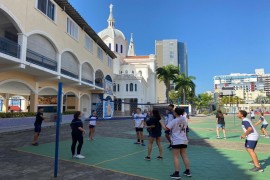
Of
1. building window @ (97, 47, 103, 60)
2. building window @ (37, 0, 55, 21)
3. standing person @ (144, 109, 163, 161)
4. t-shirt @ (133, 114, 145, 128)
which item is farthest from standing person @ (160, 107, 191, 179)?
building window @ (97, 47, 103, 60)

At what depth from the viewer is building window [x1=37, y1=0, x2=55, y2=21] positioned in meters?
20.9

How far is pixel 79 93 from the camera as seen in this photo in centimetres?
3409

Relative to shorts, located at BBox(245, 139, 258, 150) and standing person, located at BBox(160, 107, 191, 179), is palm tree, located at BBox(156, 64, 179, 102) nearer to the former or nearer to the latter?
shorts, located at BBox(245, 139, 258, 150)

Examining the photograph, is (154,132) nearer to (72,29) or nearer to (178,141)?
(178,141)

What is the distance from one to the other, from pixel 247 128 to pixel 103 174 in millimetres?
4380

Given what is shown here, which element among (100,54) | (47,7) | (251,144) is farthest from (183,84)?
(251,144)

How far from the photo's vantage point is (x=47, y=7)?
22.0 metres

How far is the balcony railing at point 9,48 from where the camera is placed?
1611cm

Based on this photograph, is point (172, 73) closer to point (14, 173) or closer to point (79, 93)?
point (79, 93)

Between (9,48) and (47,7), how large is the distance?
713 cm

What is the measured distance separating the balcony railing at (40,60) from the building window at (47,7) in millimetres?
4122

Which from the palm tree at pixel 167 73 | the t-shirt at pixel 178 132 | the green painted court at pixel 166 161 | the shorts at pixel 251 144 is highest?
the palm tree at pixel 167 73

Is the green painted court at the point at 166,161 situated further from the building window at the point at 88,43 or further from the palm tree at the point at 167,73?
the palm tree at the point at 167,73

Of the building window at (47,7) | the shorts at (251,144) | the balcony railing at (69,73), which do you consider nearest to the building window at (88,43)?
the balcony railing at (69,73)
